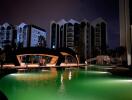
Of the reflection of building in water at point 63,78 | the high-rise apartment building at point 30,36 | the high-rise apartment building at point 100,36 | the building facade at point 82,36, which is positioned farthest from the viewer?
the high-rise apartment building at point 30,36

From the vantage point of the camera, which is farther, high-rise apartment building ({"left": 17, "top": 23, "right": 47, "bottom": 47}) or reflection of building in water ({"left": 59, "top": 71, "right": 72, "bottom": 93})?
high-rise apartment building ({"left": 17, "top": 23, "right": 47, "bottom": 47})

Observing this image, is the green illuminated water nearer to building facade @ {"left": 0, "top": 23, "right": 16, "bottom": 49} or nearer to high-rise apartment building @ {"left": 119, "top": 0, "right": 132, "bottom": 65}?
high-rise apartment building @ {"left": 119, "top": 0, "right": 132, "bottom": 65}

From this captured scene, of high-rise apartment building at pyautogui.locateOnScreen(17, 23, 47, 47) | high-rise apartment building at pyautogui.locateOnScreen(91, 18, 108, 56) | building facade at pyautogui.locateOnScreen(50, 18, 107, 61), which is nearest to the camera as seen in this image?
high-rise apartment building at pyautogui.locateOnScreen(91, 18, 108, 56)

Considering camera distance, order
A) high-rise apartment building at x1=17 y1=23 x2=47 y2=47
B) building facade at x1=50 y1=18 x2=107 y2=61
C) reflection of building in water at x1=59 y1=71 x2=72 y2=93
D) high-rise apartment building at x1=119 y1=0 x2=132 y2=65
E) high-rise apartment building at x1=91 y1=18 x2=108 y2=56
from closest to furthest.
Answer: reflection of building in water at x1=59 y1=71 x2=72 y2=93, high-rise apartment building at x1=119 y1=0 x2=132 y2=65, high-rise apartment building at x1=91 y1=18 x2=108 y2=56, building facade at x1=50 y1=18 x2=107 y2=61, high-rise apartment building at x1=17 y1=23 x2=47 y2=47

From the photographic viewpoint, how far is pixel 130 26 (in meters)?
22.9

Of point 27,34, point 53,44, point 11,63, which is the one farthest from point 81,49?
point 11,63

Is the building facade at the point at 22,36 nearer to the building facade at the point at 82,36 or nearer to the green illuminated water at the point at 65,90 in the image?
the building facade at the point at 82,36

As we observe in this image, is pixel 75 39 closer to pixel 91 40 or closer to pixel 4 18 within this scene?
pixel 91 40

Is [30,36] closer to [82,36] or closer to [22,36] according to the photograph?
[22,36]

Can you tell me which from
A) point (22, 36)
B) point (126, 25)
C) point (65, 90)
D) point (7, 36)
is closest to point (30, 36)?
point (22, 36)

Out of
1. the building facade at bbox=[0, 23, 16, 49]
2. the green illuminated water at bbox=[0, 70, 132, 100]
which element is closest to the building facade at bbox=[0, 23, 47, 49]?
the building facade at bbox=[0, 23, 16, 49]

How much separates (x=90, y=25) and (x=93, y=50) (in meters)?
4.05

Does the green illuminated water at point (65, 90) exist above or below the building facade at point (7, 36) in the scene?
below

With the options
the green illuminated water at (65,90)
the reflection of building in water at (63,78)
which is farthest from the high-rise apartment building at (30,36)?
the green illuminated water at (65,90)
